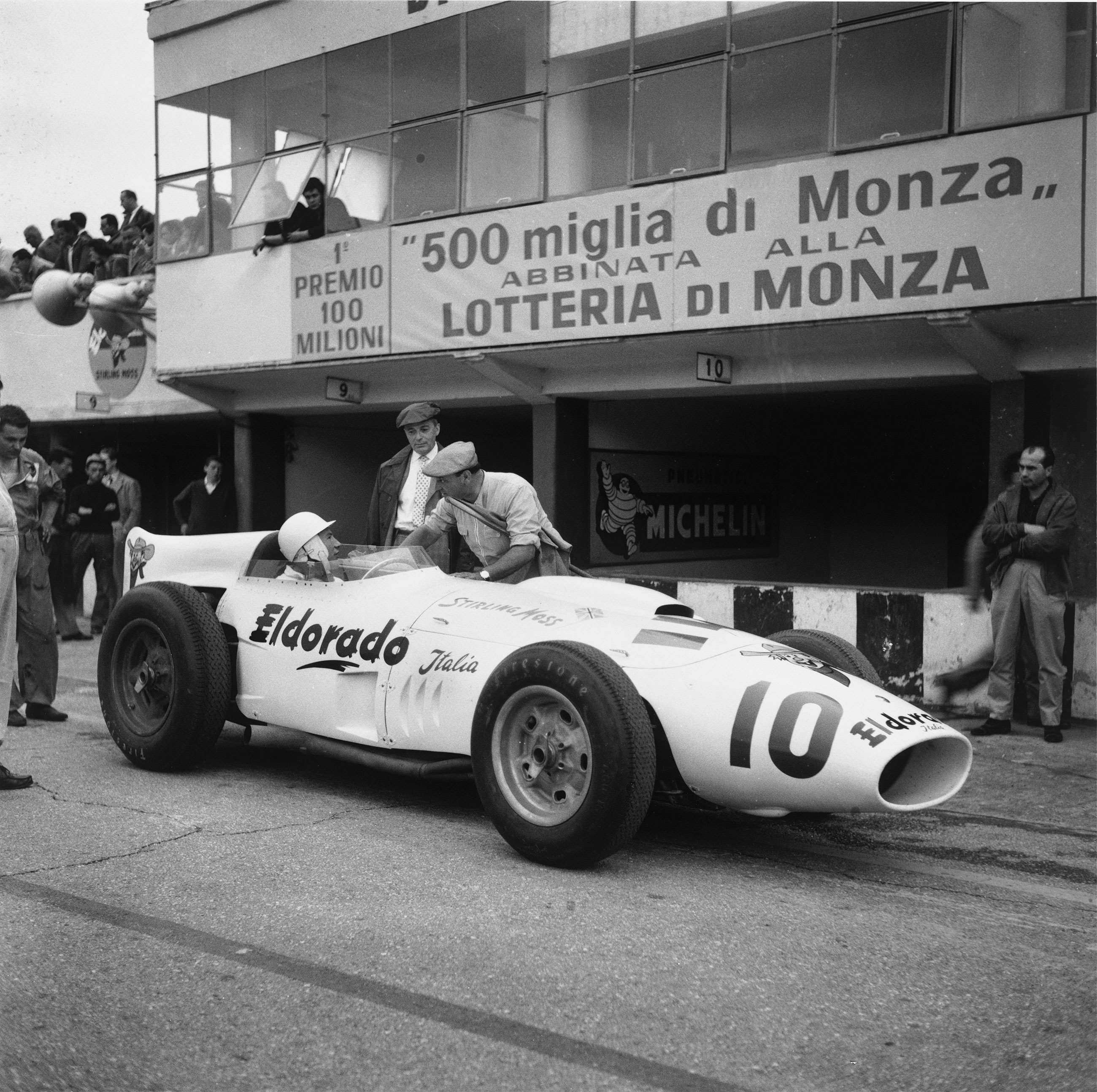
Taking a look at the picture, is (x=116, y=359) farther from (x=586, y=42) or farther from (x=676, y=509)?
(x=586, y=42)

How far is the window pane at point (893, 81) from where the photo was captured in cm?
848

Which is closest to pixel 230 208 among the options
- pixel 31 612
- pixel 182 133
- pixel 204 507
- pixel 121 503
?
pixel 182 133

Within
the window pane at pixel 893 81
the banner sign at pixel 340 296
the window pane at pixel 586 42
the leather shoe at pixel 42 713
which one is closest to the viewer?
the leather shoe at pixel 42 713

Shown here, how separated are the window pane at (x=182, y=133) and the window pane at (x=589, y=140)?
4438 mm

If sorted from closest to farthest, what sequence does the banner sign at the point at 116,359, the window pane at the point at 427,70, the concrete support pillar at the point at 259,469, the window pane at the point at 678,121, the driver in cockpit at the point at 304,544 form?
1. the driver in cockpit at the point at 304,544
2. the window pane at the point at 678,121
3. the window pane at the point at 427,70
4. the concrete support pillar at the point at 259,469
5. the banner sign at the point at 116,359

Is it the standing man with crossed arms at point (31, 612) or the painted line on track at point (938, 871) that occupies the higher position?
the standing man with crossed arms at point (31, 612)

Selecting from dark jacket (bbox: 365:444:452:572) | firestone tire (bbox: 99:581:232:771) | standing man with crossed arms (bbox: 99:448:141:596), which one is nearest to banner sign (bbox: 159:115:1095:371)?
standing man with crossed arms (bbox: 99:448:141:596)

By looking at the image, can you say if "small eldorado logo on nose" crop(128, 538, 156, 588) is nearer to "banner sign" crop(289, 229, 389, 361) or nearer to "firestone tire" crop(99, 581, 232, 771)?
"firestone tire" crop(99, 581, 232, 771)

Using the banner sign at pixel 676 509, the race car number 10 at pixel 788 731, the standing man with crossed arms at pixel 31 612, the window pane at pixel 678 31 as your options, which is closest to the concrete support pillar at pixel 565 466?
the banner sign at pixel 676 509

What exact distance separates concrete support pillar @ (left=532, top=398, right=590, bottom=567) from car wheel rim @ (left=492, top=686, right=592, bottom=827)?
652 cm

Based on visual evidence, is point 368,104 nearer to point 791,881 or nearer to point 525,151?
point 525,151

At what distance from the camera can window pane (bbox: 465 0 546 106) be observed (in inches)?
420
